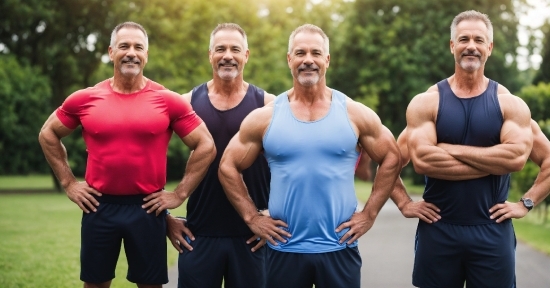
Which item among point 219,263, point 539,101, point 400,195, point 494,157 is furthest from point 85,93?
point 539,101

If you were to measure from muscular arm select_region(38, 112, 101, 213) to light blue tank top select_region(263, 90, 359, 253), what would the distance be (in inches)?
56.3

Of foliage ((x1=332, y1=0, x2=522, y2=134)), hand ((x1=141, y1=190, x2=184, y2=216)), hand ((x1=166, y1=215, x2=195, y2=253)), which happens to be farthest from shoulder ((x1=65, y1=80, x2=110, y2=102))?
foliage ((x1=332, y1=0, x2=522, y2=134))

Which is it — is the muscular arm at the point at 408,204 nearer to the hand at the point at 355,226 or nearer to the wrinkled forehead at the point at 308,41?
the hand at the point at 355,226

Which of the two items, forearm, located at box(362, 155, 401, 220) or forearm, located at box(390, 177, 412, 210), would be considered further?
forearm, located at box(390, 177, 412, 210)

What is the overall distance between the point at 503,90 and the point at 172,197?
2.34 metres

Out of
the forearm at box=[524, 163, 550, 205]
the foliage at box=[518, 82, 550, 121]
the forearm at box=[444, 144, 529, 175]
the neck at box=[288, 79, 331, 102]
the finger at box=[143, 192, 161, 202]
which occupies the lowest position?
the finger at box=[143, 192, 161, 202]

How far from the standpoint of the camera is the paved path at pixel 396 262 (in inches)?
349

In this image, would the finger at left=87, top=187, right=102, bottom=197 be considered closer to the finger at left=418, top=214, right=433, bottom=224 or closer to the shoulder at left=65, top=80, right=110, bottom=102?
the shoulder at left=65, top=80, right=110, bottom=102

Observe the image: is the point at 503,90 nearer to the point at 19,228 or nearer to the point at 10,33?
the point at 19,228

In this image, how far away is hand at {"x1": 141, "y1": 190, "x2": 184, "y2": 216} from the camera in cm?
520

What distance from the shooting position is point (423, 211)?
16.3 ft

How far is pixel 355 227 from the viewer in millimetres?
4602

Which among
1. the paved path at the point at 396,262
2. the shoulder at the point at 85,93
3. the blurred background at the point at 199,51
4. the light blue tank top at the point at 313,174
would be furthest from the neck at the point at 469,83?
the blurred background at the point at 199,51

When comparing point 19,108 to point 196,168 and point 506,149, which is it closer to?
point 196,168
